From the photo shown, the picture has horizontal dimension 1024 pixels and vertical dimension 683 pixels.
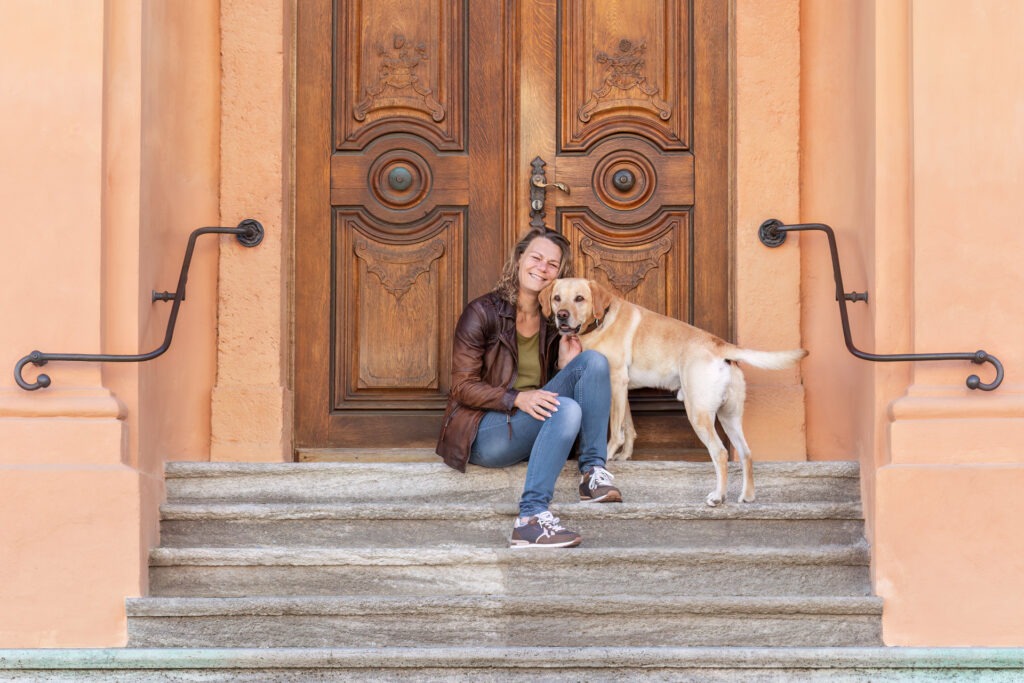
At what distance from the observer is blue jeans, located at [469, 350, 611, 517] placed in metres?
5.21

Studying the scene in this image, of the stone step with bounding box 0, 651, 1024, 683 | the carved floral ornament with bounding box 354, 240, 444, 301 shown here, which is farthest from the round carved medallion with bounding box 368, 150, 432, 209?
the stone step with bounding box 0, 651, 1024, 683

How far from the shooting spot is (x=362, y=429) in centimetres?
618

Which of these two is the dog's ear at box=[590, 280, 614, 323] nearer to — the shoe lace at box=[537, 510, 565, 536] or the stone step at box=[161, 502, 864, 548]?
the stone step at box=[161, 502, 864, 548]

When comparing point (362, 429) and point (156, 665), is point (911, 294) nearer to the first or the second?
point (362, 429)

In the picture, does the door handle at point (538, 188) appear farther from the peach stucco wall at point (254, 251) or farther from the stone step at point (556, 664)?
the stone step at point (556, 664)

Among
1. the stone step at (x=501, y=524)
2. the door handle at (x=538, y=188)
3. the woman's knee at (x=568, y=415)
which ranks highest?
the door handle at (x=538, y=188)

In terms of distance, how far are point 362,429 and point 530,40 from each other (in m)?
1.90

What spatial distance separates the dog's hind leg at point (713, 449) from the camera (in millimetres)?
5406

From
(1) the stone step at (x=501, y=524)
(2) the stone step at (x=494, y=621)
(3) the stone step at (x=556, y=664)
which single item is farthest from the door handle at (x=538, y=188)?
(3) the stone step at (x=556, y=664)

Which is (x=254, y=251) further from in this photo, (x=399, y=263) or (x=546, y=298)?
(x=546, y=298)

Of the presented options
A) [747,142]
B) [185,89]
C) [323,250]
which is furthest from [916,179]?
[185,89]

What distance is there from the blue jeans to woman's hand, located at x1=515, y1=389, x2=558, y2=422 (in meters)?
0.03

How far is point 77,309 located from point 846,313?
9.66ft

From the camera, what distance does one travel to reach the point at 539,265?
572 centimetres
